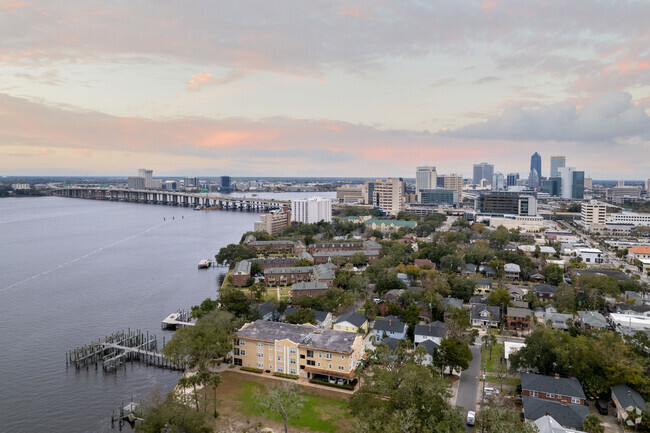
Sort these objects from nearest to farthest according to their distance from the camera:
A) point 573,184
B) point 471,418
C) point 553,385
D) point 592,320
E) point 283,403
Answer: point 283,403 → point 471,418 → point 553,385 → point 592,320 → point 573,184

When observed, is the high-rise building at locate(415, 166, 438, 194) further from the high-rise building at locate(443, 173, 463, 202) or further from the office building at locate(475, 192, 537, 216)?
the office building at locate(475, 192, 537, 216)

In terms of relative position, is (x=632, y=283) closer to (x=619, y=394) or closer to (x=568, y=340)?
(x=568, y=340)

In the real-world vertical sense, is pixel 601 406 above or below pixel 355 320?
below

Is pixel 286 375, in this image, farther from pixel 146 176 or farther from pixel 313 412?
pixel 146 176

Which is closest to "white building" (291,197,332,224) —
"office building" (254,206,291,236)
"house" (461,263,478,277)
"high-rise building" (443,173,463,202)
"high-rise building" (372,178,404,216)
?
"office building" (254,206,291,236)

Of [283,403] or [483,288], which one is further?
[483,288]

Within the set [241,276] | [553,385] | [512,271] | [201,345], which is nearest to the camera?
[553,385]

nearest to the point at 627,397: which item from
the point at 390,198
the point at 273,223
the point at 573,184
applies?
the point at 273,223
